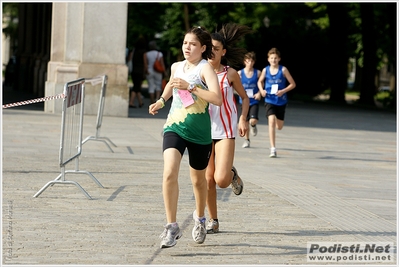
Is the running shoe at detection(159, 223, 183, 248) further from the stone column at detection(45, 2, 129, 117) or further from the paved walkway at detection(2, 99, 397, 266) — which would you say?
the stone column at detection(45, 2, 129, 117)

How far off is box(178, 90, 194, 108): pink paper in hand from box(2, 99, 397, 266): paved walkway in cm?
107

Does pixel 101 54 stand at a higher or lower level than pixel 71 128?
lower

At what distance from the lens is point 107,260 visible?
638 cm

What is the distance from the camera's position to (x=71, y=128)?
10.3 metres

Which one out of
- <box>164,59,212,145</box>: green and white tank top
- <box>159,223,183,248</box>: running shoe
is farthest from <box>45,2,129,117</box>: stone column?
<box>159,223,183,248</box>: running shoe

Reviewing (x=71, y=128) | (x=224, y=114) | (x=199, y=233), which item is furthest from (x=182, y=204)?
(x=199, y=233)

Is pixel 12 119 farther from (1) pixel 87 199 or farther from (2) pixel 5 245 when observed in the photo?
(2) pixel 5 245

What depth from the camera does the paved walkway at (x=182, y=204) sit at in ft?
22.2

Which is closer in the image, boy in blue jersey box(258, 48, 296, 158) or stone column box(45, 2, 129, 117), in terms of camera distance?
boy in blue jersey box(258, 48, 296, 158)

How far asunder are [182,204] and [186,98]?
2349 mm

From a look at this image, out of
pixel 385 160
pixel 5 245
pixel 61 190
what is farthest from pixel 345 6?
pixel 5 245

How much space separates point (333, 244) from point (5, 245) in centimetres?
247

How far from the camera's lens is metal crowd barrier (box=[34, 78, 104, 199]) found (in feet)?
30.6

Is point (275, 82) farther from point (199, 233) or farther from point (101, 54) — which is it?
point (199, 233)
